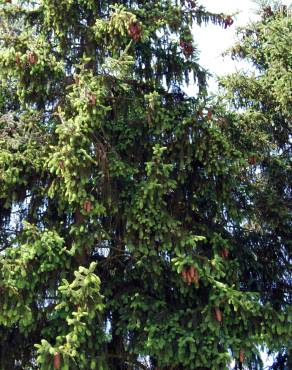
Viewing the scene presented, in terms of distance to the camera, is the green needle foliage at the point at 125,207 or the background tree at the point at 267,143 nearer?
the green needle foliage at the point at 125,207

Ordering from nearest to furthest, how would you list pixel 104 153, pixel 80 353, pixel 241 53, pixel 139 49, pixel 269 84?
pixel 80 353, pixel 104 153, pixel 139 49, pixel 269 84, pixel 241 53

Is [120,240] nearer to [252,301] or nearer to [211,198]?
[211,198]

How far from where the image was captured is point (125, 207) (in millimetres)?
7602

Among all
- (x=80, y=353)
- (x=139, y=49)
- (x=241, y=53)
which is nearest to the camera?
(x=80, y=353)

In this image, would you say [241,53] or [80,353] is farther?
[241,53]

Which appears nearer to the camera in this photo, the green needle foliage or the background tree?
the green needle foliage

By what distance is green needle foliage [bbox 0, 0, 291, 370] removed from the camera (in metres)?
6.96

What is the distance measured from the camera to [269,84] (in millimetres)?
11414

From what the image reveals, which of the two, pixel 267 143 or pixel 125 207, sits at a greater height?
pixel 267 143

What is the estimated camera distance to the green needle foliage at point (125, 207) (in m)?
6.96

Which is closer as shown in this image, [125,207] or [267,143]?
[125,207]

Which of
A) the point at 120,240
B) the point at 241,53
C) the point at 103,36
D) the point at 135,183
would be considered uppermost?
the point at 241,53

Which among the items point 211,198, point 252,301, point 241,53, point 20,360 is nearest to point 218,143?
point 211,198

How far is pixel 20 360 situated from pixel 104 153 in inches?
115
